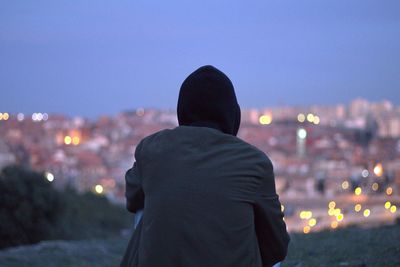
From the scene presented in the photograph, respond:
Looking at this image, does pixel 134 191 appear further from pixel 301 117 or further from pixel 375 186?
pixel 301 117

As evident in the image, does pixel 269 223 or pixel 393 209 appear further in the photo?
pixel 393 209

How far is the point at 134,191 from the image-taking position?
11.0ft

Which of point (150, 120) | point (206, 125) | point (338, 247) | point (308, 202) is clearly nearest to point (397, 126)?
point (150, 120)

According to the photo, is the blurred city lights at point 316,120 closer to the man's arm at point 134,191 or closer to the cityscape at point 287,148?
the cityscape at point 287,148

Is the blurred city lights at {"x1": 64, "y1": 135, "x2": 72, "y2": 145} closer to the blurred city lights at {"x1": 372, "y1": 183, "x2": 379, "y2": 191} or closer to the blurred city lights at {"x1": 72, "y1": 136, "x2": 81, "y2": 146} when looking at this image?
the blurred city lights at {"x1": 72, "y1": 136, "x2": 81, "y2": 146}

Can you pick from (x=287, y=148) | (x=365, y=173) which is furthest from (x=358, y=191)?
(x=287, y=148)

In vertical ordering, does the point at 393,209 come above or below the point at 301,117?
above

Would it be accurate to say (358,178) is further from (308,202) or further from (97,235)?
(97,235)

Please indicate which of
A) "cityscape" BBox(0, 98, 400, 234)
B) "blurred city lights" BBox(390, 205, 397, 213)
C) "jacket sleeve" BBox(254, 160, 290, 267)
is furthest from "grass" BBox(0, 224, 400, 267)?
"cityscape" BBox(0, 98, 400, 234)

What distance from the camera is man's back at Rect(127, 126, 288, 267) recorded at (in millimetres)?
3135

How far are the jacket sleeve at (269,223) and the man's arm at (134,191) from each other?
485 millimetres

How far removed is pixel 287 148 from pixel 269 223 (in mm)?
52641

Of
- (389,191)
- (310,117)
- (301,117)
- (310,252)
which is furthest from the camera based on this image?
(301,117)

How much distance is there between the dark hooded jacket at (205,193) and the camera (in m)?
3.13
